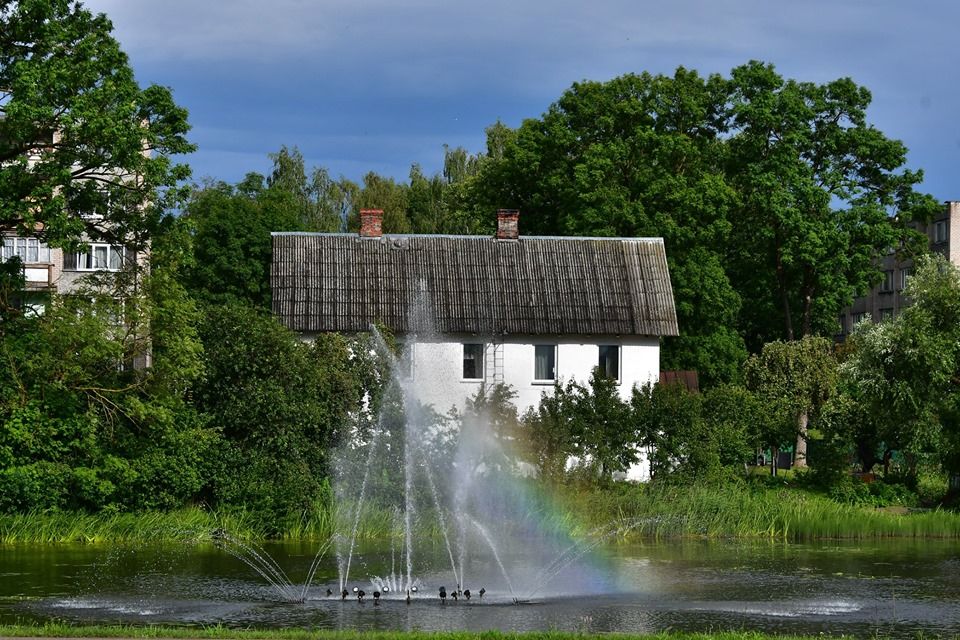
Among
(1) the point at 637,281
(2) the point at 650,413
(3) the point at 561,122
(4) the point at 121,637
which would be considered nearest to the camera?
(4) the point at 121,637

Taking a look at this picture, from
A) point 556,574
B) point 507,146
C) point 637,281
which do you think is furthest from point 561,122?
point 556,574

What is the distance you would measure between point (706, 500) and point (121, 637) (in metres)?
20.7

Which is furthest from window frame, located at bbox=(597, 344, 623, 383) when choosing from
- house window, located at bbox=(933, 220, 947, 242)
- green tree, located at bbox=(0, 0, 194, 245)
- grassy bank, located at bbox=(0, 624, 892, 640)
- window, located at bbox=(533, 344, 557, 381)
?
house window, located at bbox=(933, 220, 947, 242)

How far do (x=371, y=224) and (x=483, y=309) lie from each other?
20.4ft

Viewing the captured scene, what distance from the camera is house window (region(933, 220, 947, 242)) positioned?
84.5 m

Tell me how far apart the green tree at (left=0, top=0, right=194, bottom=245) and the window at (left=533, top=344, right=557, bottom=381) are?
54.3ft

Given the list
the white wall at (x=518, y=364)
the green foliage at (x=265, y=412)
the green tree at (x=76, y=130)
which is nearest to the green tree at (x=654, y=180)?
the white wall at (x=518, y=364)

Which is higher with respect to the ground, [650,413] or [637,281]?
[637,281]

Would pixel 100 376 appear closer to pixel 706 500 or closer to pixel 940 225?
pixel 706 500

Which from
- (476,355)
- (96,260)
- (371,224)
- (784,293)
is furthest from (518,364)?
(96,260)

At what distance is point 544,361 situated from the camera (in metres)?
45.6

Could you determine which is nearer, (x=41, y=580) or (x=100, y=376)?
(x=41, y=580)

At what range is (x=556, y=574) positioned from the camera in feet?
82.8

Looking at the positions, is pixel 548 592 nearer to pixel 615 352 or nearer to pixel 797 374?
pixel 615 352
